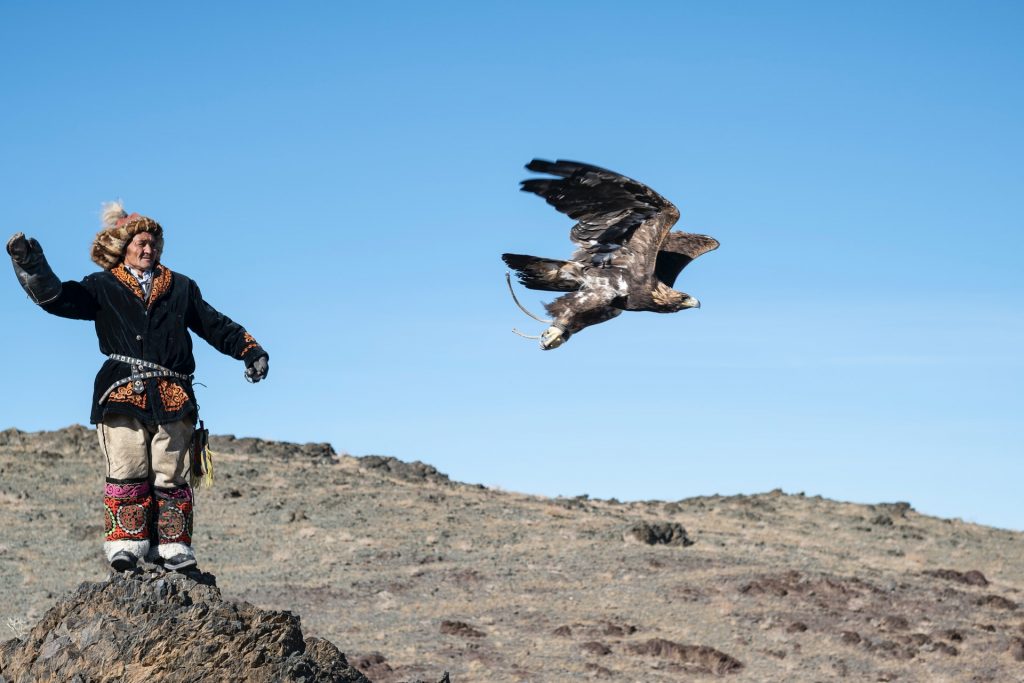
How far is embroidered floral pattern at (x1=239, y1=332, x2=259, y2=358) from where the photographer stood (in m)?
10.0

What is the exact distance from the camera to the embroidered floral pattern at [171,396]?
952 centimetres

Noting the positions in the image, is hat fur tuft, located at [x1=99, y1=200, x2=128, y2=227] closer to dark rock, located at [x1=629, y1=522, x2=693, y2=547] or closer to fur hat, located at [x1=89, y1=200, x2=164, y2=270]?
fur hat, located at [x1=89, y1=200, x2=164, y2=270]

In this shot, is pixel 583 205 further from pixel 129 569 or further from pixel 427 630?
pixel 427 630

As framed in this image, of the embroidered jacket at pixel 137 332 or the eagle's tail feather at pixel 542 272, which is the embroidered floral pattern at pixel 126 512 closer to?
the embroidered jacket at pixel 137 332

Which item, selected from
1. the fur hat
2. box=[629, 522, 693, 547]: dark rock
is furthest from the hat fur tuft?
box=[629, 522, 693, 547]: dark rock

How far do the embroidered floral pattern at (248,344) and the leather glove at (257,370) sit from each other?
133 mm

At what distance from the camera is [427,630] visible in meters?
21.4

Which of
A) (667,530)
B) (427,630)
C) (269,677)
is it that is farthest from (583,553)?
(269,677)

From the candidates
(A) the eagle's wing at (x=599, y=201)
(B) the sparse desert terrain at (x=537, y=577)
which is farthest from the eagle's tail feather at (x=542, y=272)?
(B) the sparse desert terrain at (x=537, y=577)

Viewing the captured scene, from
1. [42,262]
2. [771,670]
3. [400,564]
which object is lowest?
[771,670]

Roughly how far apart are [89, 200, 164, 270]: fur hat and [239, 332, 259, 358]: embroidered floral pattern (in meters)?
0.93

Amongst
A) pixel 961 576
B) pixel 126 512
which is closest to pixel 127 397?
pixel 126 512

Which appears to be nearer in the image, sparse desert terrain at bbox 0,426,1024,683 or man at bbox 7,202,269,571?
man at bbox 7,202,269,571

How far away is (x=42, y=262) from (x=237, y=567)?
57.7 feet
